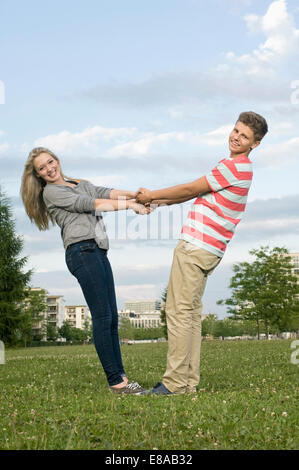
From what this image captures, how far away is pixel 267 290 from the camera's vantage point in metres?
46.9

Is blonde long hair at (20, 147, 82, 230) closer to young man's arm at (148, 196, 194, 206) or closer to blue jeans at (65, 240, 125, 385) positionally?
blue jeans at (65, 240, 125, 385)

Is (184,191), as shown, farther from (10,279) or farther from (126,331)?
(126,331)

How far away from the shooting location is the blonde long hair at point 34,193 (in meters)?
6.18

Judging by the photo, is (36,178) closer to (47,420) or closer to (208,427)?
(47,420)

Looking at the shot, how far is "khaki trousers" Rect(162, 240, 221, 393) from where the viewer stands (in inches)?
209

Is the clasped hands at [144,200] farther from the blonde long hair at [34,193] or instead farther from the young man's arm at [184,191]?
the blonde long hair at [34,193]

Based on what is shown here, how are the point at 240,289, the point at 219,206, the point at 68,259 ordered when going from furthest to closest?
the point at 240,289
the point at 68,259
the point at 219,206

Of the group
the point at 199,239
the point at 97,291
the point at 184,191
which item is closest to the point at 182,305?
the point at 199,239

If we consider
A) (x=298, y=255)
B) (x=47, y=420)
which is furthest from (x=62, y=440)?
(x=298, y=255)

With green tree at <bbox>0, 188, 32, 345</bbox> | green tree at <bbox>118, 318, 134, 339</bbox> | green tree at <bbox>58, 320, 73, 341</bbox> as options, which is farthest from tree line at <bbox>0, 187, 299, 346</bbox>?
green tree at <bbox>58, 320, 73, 341</bbox>

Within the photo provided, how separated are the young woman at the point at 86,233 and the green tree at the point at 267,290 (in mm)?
42085

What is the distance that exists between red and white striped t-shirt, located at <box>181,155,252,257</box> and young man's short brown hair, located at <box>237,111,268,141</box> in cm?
33

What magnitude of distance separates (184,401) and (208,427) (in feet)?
3.45

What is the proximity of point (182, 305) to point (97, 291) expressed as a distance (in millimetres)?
1044
